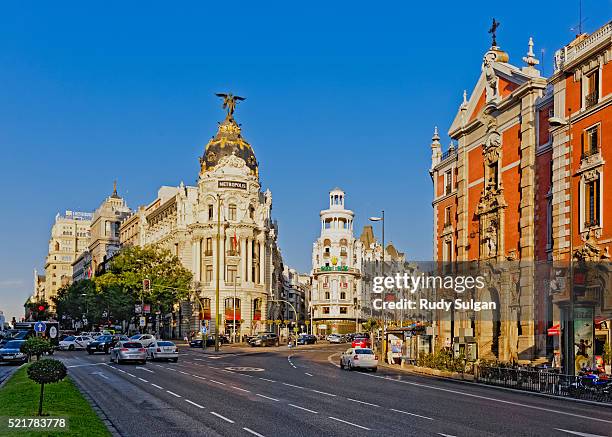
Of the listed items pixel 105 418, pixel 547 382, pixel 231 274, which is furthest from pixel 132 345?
pixel 231 274

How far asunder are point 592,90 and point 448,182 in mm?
22795

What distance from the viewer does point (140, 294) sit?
99562 millimetres

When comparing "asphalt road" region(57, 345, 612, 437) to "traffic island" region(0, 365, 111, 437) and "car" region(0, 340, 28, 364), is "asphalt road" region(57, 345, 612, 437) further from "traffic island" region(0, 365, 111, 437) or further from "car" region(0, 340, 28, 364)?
"car" region(0, 340, 28, 364)

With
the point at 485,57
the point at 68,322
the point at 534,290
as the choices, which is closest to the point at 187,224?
the point at 68,322

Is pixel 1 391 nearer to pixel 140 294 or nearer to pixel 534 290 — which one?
pixel 534 290

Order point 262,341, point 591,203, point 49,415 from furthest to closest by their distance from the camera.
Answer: point 262,341
point 591,203
point 49,415

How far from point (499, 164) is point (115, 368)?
2682cm

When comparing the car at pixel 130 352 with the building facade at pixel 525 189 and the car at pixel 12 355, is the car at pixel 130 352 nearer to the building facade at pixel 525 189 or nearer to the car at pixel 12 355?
the car at pixel 12 355

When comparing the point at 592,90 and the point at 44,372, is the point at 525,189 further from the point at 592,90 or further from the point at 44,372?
the point at 44,372

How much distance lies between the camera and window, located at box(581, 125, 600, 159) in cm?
4003

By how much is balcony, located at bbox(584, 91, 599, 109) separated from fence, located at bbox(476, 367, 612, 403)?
13789 millimetres

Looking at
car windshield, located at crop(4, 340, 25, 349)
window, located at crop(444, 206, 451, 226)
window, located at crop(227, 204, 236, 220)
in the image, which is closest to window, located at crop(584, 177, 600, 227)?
window, located at crop(444, 206, 451, 226)

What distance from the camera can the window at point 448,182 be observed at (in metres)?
62.0

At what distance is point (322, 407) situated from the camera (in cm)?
2520
